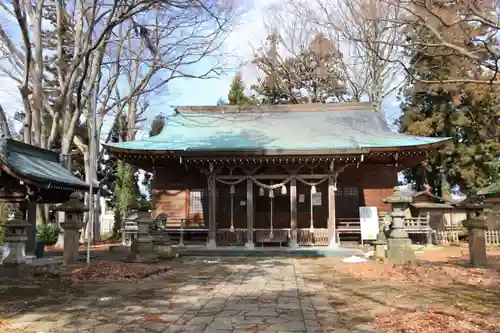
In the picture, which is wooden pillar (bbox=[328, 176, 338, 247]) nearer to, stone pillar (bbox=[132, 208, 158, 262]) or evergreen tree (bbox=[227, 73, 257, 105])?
stone pillar (bbox=[132, 208, 158, 262])

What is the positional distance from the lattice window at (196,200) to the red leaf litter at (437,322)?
1338 centimetres

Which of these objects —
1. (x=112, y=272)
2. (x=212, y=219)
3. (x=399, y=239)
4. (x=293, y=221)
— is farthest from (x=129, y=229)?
(x=399, y=239)

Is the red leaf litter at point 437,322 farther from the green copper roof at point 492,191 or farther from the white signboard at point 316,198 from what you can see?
the green copper roof at point 492,191

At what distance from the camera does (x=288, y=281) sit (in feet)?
30.6

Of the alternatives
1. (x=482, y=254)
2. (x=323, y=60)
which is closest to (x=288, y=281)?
(x=482, y=254)

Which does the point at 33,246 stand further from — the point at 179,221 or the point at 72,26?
the point at 72,26

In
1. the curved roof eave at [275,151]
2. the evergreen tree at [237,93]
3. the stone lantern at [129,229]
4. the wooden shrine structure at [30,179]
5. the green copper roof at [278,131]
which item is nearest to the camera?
the wooden shrine structure at [30,179]

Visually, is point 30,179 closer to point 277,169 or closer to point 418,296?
point 418,296

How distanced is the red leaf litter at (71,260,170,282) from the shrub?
848cm

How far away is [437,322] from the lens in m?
5.29

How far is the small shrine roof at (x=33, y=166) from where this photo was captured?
10.4m

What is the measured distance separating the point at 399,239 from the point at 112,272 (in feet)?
23.9

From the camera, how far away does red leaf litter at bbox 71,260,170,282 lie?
9516 millimetres

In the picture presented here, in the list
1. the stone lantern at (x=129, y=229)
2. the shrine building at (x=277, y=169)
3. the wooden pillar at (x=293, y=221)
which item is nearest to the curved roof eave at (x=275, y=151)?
the shrine building at (x=277, y=169)
